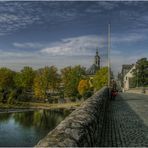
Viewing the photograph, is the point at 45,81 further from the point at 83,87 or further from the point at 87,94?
the point at 87,94

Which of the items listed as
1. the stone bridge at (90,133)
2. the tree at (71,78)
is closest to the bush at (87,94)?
the tree at (71,78)

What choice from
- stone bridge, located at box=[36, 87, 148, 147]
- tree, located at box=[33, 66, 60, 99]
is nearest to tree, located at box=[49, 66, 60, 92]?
tree, located at box=[33, 66, 60, 99]

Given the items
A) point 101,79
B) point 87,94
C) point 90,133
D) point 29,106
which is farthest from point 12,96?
point 90,133

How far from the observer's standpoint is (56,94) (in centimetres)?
13650

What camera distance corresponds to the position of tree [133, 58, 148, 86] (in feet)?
320

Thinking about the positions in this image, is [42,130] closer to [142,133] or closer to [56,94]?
[142,133]

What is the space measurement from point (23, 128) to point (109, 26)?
1145 inches

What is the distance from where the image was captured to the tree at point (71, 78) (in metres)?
119

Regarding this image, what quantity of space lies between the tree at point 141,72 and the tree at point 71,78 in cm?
2592

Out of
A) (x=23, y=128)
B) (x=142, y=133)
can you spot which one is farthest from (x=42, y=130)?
(x=142, y=133)

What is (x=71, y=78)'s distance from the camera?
396 ft

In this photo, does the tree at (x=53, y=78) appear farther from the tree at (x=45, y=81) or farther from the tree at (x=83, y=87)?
the tree at (x=83, y=87)

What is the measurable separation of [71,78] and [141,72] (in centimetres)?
3030

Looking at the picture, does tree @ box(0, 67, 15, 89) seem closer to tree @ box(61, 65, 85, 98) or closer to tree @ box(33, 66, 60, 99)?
tree @ box(33, 66, 60, 99)
